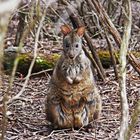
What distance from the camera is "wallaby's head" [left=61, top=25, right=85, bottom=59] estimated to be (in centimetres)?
575

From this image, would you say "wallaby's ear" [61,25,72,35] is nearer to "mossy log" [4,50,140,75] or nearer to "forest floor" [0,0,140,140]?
"forest floor" [0,0,140,140]

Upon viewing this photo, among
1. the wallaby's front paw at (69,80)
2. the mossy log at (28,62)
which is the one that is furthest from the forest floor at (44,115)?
the wallaby's front paw at (69,80)

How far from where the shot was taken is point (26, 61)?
8.35m

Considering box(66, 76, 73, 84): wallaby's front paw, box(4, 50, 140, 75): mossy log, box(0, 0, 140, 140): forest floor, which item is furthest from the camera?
box(4, 50, 140, 75): mossy log

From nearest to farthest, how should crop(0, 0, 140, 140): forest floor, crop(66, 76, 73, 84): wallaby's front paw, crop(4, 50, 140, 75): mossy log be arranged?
crop(66, 76, 73, 84): wallaby's front paw → crop(0, 0, 140, 140): forest floor → crop(4, 50, 140, 75): mossy log

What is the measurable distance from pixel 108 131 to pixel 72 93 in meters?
0.62

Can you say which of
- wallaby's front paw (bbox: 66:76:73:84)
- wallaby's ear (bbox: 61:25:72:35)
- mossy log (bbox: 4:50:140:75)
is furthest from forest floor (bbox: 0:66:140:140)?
wallaby's ear (bbox: 61:25:72:35)

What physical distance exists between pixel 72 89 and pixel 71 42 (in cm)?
53

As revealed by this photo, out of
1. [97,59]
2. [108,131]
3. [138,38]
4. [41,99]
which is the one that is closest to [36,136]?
[108,131]

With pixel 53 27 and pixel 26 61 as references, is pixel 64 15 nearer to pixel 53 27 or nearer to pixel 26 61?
pixel 53 27

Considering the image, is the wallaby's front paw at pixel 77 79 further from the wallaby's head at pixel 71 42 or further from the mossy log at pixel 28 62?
the mossy log at pixel 28 62

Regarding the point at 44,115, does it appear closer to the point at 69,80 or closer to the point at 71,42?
the point at 69,80

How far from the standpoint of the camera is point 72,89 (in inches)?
234

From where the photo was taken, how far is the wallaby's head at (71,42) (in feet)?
18.9
